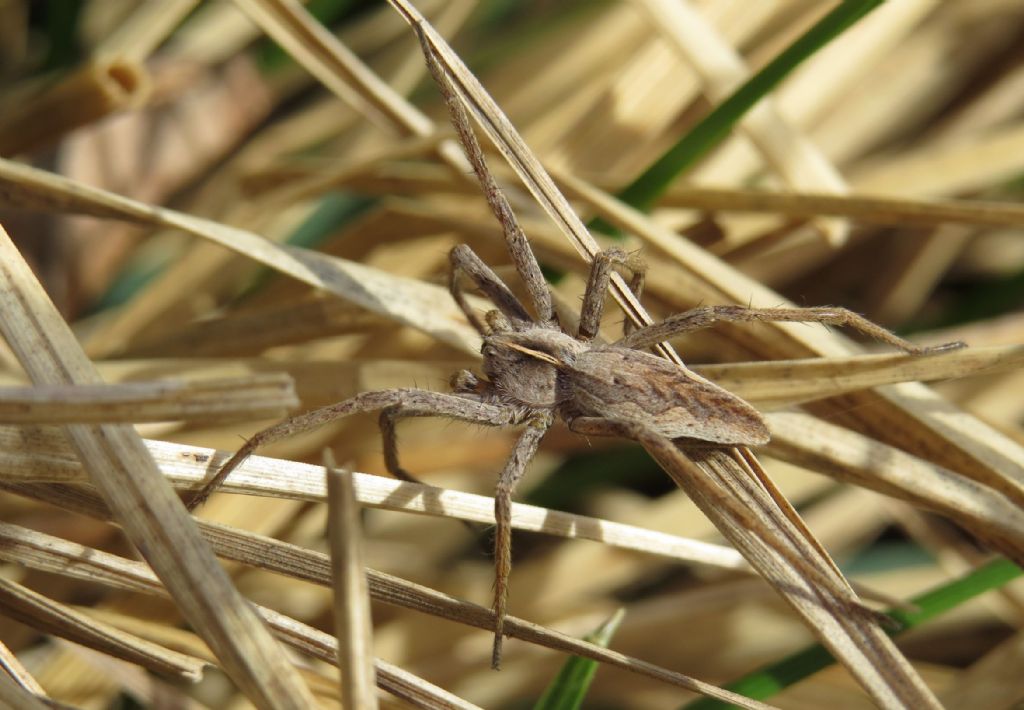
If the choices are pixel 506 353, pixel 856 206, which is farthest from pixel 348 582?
pixel 856 206

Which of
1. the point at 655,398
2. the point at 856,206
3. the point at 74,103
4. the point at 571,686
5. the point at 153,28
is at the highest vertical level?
the point at 153,28

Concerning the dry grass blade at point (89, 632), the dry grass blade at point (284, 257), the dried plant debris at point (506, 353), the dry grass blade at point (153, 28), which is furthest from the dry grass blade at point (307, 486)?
the dry grass blade at point (153, 28)

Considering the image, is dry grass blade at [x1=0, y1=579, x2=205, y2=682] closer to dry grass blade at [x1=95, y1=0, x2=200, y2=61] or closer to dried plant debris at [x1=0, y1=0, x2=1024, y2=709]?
dried plant debris at [x1=0, y1=0, x2=1024, y2=709]

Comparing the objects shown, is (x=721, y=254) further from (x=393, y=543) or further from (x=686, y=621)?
(x=393, y=543)

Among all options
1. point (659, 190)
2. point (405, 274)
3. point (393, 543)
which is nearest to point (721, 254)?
point (659, 190)

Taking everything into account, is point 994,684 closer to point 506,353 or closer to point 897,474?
point 897,474

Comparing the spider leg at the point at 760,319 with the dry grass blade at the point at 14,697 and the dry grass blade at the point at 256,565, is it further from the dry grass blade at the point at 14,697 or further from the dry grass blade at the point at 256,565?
the dry grass blade at the point at 14,697
